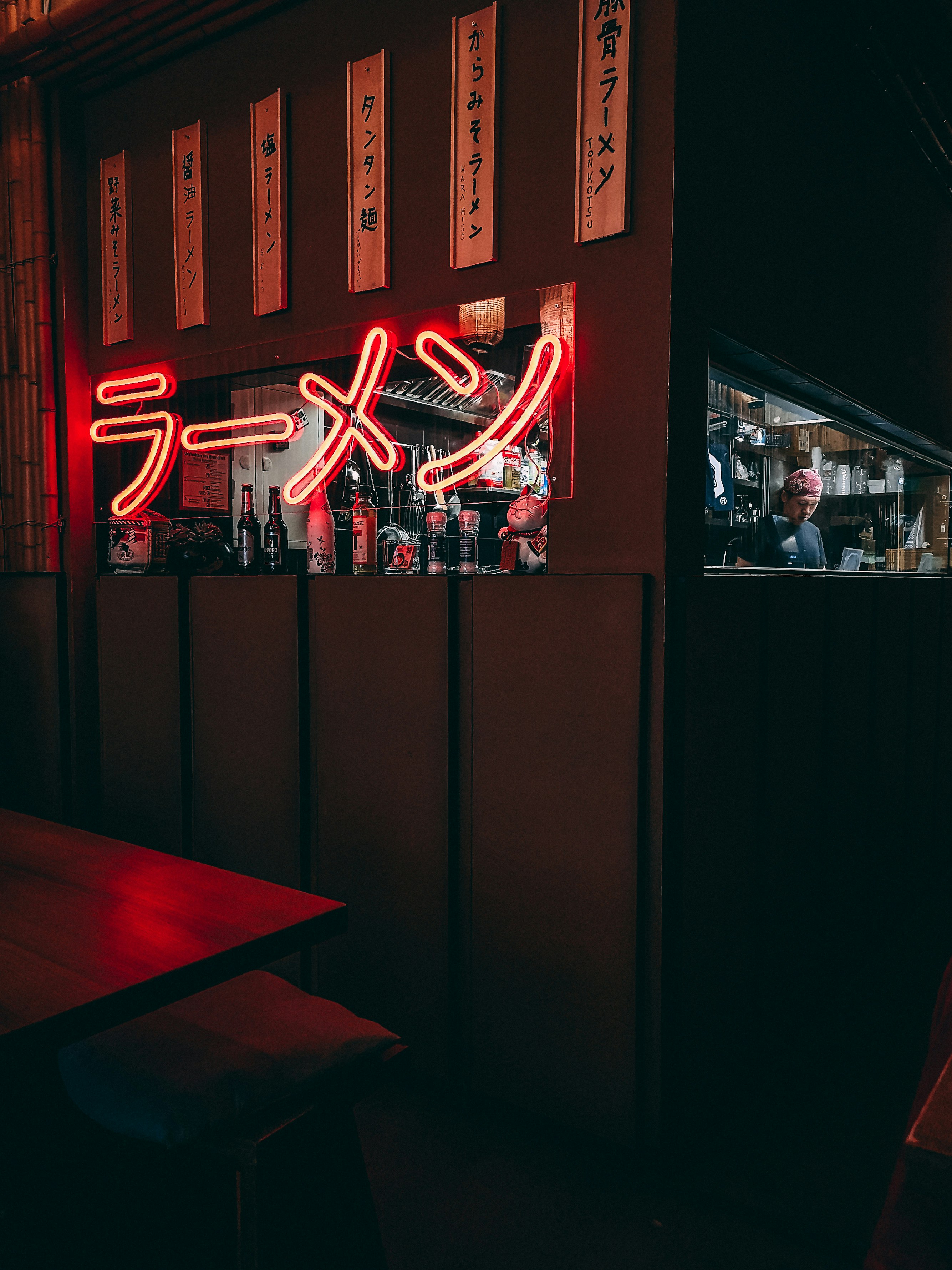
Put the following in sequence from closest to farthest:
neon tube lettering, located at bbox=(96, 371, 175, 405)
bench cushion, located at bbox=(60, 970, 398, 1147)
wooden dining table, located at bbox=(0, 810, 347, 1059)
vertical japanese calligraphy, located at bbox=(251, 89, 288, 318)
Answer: wooden dining table, located at bbox=(0, 810, 347, 1059)
bench cushion, located at bbox=(60, 970, 398, 1147)
vertical japanese calligraphy, located at bbox=(251, 89, 288, 318)
neon tube lettering, located at bbox=(96, 371, 175, 405)

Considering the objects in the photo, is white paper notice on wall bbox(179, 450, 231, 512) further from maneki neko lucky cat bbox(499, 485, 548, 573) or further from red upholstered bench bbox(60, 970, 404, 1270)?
red upholstered bench bbox(60, 970, 404, 1270)

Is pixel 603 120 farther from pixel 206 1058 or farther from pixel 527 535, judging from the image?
pixel 206 1058

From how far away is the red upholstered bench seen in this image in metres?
1.47

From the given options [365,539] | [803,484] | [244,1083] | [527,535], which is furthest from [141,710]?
[803,484]

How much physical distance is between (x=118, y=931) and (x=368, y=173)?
2533 millimetres

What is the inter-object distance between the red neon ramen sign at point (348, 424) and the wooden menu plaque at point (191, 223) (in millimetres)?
324

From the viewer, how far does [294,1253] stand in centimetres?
155

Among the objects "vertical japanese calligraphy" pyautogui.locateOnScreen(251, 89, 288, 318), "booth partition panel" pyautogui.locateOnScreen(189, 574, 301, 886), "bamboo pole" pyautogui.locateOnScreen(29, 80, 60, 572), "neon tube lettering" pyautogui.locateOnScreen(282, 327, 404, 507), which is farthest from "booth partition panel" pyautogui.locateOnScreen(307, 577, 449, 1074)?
"bamboo pole" pyautogui.locateOnScreen(29, 80, 60, 572)

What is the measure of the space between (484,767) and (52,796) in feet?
7.35

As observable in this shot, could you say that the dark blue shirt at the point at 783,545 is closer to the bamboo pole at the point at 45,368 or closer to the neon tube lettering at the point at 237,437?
the neon tube lettering at the point at 237,437

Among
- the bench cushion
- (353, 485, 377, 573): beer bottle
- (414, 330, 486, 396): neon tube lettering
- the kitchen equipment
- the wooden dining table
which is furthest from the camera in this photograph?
the kitchen equipment

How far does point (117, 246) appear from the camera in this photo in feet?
12.3

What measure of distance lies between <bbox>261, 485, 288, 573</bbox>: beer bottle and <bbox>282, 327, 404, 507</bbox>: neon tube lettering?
250 millimetres

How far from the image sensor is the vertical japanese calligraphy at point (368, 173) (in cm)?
291
